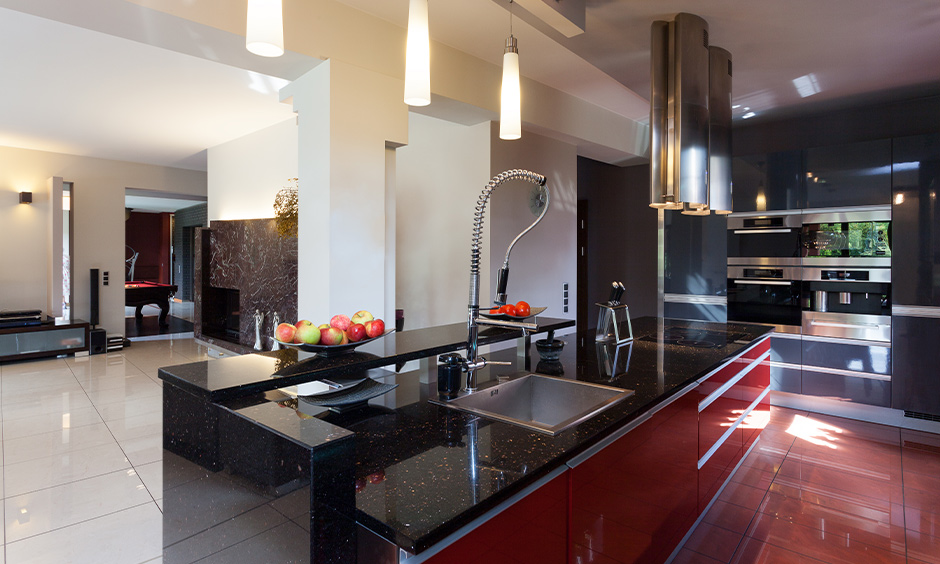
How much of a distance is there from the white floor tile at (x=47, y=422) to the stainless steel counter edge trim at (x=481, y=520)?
446cm

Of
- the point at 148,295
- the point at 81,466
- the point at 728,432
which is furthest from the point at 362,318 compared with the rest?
the point at 148,295

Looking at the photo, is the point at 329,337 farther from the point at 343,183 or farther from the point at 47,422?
the point at 47,422

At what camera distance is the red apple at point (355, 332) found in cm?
171

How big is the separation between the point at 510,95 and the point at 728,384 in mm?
1825

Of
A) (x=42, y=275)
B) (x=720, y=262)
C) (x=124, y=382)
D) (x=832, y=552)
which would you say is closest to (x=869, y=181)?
(x=720, y=262)

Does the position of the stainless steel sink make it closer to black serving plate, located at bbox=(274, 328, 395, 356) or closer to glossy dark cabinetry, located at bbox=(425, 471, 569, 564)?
black serving plate, located at bbox=(274, 328, 395, 356)

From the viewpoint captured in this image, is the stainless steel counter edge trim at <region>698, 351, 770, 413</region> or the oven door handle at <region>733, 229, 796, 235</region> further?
the oven door handle at <region>733, 229, 796, 235</region>

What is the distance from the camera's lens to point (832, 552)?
2.36 m

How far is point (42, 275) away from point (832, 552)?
976 centimetres

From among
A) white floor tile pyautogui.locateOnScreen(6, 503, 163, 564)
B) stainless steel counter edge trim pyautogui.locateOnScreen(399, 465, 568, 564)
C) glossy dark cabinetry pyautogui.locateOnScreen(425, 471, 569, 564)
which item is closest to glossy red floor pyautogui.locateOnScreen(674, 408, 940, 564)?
glossy dark cabinetry pyautogui.locateOnScreen(425, 471, 569, 564)

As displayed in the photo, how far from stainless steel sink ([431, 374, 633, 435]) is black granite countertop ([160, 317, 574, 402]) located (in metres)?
0.23

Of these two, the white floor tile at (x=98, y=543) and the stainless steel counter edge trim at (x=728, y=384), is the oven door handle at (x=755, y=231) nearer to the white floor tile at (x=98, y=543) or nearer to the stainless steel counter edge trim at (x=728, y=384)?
the stainless steel counter edge trim at (x=728, y=384)

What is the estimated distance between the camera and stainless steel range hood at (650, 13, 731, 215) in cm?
280

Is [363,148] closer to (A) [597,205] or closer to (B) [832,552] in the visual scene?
(B) [832,552]
